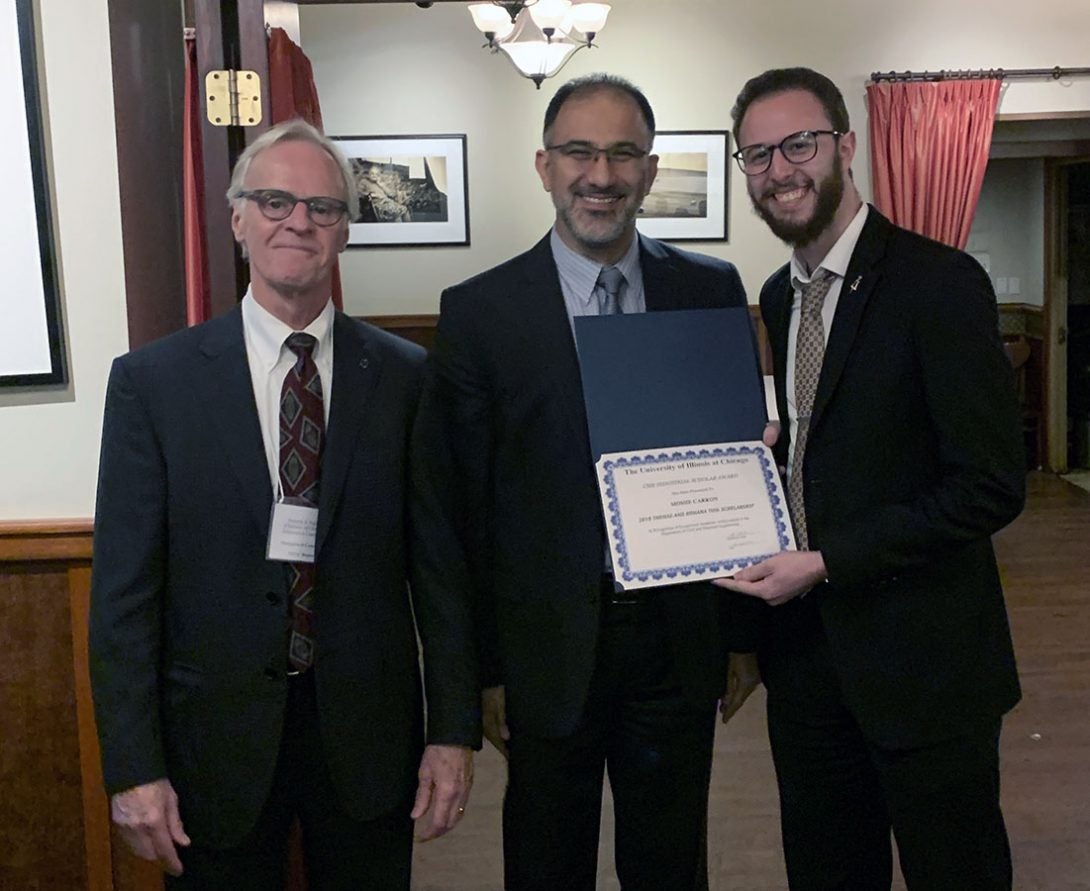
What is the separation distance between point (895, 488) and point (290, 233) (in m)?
0.98

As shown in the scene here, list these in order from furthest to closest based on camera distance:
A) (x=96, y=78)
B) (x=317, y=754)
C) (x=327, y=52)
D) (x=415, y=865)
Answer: (x=327, y=52) → (x=415, y=865) → (x=96, y=78) → (x=317, y=754)

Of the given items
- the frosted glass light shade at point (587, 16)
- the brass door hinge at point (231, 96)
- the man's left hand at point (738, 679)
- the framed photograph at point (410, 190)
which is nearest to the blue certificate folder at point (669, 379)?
the man's left hand at point (738, 679)

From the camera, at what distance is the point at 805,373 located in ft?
5.57

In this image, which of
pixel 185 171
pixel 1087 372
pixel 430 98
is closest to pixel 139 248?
pixel 185 171

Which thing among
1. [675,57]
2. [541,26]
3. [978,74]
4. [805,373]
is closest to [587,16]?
[541,26]

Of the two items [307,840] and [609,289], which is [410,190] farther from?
[307,840]

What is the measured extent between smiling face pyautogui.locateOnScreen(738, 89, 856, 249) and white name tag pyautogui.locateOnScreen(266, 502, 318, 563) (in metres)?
0.86

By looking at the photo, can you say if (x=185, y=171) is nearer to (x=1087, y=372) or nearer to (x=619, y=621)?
(x=619, y=621)

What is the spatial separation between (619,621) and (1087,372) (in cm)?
733

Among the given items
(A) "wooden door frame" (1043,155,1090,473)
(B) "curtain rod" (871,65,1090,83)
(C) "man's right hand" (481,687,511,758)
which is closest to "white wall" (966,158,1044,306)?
(A) "wooden door frame" (1043,155,1090,473)

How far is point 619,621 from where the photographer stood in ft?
5.62

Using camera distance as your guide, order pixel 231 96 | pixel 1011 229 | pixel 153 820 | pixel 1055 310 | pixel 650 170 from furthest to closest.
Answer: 1. pixel 1011 229
2. pixel 1055 310
3. pixel 231 96
4. pixel 650 170
5. pixel 153 820

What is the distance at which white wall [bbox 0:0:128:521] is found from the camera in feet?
6.36

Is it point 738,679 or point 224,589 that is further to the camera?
point 738,679
